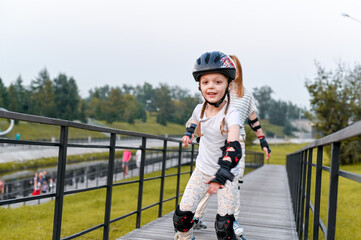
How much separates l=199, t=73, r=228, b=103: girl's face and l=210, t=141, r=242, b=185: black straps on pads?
341 mm

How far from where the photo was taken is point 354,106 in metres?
29.2

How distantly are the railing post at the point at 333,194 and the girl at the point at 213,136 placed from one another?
739 mm

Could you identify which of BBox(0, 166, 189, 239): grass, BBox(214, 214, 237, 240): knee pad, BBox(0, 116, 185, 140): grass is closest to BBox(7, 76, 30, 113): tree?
BBox(0, 116, 185, 140): grass

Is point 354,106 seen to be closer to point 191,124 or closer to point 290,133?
point 191,124

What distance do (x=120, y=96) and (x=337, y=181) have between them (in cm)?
8577

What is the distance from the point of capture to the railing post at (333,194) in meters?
1.92

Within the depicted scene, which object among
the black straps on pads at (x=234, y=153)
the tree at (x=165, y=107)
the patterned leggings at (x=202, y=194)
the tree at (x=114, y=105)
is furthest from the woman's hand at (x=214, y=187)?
the tree at (x=114, y=105)

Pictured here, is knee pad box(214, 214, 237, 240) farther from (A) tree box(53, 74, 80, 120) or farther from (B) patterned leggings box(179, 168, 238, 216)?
(A) tree box(53, 74, 80, 120)

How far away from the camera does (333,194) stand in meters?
1.94

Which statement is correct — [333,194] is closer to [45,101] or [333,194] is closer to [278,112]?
[45,101]

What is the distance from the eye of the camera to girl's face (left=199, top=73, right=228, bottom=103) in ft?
9.18

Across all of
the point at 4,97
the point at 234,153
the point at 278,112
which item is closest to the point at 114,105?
the point at 4,97

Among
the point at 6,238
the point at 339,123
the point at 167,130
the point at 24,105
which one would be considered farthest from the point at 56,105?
the point at 6,238

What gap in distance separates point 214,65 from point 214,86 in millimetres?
143
